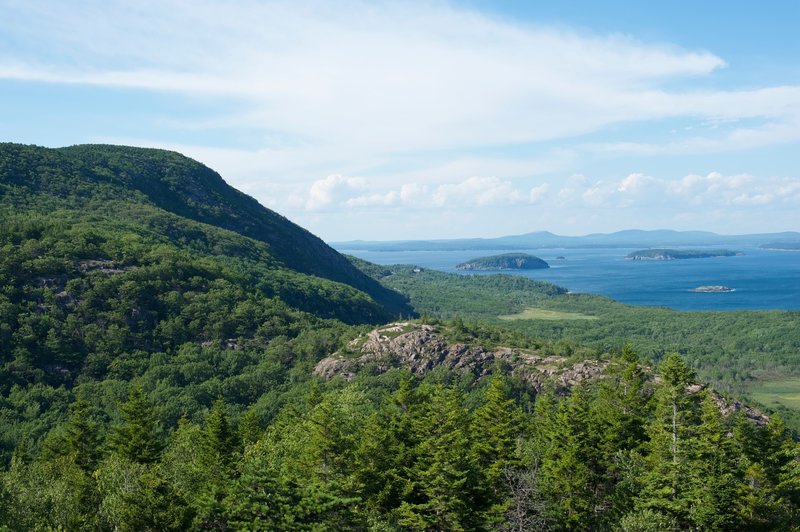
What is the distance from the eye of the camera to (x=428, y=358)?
363ft

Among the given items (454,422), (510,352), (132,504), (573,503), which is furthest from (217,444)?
(510,352)

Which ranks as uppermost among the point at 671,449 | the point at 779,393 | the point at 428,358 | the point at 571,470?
the point at 671,449

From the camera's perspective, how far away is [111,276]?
432 ft

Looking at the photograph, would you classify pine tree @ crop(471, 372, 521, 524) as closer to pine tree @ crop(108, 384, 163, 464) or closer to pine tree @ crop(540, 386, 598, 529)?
pine tree @ crop(540, 386, 598, 529)

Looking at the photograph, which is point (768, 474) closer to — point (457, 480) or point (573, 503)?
point (573, 503)

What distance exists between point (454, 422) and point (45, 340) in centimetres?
9647

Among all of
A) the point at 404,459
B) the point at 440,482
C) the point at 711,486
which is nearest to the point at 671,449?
the point at 711,486

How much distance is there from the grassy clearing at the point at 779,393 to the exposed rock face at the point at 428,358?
8814cm

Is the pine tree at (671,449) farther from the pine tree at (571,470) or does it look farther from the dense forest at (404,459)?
the pine tree at (571,470)

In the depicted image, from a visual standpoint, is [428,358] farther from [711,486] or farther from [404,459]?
[711,486]

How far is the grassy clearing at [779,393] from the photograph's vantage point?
155 meters

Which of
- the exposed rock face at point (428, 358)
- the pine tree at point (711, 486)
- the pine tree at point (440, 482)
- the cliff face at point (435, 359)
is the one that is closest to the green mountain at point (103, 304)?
the cliff face at point (435, 359)

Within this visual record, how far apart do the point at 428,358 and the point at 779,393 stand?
117789 mm

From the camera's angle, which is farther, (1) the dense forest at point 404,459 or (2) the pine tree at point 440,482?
(2) the pine tree at point 440,482
